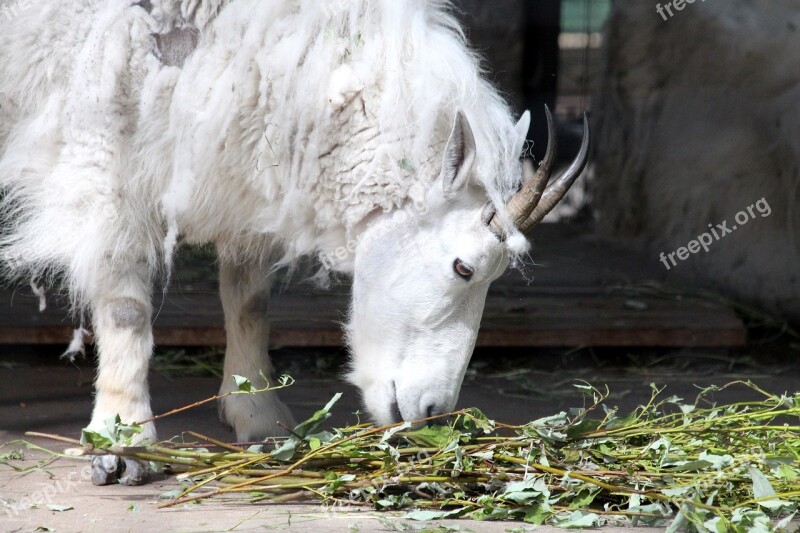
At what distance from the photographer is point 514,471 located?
123 inches

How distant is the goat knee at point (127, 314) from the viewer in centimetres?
345

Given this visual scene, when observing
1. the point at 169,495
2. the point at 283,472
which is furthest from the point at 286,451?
the point at 169,495

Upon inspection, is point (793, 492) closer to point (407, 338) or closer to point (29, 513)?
point (407, 338)

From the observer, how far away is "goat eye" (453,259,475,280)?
313 cm

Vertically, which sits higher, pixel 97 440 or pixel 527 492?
pixel 97 440

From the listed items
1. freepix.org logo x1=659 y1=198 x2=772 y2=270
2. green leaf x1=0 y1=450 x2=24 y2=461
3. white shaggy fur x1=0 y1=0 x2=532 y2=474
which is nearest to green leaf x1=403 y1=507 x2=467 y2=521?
white shaggy fur x1=0 y1=0 x2=532 y2=474

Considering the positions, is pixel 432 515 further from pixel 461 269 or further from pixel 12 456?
pixel 12 456

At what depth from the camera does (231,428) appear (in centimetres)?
405

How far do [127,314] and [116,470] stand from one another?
1.73ft

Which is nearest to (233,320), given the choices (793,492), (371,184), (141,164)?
(141,164)

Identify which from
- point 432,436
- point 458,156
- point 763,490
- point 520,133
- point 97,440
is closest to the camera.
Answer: point 763,490

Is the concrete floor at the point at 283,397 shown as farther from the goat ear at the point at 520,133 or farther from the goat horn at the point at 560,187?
the goat ear at the point at 520,133

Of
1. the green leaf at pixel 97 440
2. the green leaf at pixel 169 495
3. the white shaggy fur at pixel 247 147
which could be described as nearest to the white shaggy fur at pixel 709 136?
the white shaggy fur at pixel 247 147

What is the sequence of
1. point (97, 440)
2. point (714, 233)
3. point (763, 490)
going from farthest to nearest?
point (714, 233) → point (97, 440) → point (763, 490)
